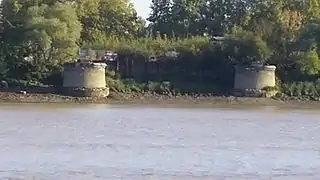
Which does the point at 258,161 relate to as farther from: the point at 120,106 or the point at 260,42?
the point at 260,42

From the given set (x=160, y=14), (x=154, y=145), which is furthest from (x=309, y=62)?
(x=154, y=145)

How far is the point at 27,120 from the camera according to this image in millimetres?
38062

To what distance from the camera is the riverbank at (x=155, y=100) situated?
5165 cm

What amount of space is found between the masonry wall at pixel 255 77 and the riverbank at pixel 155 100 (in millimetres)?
1235

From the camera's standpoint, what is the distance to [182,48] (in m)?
62.8

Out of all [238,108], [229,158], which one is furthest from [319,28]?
[229,158]

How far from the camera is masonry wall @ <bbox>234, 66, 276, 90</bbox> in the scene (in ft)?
190

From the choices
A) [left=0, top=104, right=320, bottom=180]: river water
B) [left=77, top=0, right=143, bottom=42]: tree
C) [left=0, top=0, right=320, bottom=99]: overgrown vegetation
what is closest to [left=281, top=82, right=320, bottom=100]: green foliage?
[left=0, top=0, right=320, bottom=99]: overgrown vegetation

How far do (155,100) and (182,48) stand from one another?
9.29m

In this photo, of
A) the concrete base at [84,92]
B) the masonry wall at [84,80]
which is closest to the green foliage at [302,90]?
the masonry wall at [84,80]

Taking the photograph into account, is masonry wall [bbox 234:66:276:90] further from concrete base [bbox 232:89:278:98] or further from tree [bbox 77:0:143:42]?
tree [bbox 77:0:143:42]

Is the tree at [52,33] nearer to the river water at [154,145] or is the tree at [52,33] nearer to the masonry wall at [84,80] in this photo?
the masonry wall at [84,80]

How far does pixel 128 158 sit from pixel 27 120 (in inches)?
475

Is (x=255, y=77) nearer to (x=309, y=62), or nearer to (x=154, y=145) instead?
(x=309, y=62)
